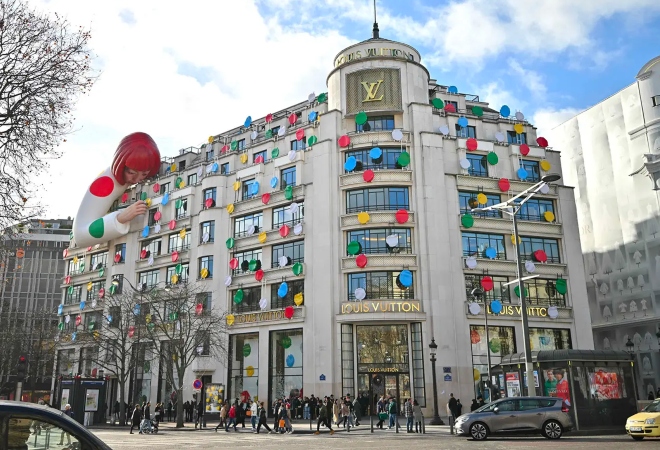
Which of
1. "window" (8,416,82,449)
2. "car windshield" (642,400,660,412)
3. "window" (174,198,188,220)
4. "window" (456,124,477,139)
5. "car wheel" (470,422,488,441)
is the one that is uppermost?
"window" (456,124,477,139)

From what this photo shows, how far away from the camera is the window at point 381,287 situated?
3984 cm

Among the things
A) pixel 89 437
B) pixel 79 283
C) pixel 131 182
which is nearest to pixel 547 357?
pixel 89 437

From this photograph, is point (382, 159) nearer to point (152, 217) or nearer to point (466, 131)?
point (466, 131)

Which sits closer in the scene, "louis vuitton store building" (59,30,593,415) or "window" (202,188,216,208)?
"louis vuitton store building" (59,30,593,415)

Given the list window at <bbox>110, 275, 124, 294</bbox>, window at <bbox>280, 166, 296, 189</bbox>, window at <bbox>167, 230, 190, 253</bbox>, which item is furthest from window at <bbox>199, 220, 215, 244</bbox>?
window at <bbox>110, 275, 124, 294</bbox>

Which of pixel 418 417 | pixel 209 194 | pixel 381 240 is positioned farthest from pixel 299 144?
pixel 418 417

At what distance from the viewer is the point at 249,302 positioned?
46500 mm

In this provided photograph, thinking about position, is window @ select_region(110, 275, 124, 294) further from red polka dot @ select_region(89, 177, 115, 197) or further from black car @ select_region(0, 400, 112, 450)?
black car @ select_region(0, 400, 112, 450)

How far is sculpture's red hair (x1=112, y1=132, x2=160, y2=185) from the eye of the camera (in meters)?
55.2

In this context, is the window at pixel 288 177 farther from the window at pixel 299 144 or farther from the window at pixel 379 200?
the window at pixel 379 200

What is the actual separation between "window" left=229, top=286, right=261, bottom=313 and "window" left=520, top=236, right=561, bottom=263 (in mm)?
20734

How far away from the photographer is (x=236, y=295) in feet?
153

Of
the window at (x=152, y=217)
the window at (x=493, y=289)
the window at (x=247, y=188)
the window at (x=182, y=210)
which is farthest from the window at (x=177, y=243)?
the window at (x=493, y=289)

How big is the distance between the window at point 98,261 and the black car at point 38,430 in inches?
2258
